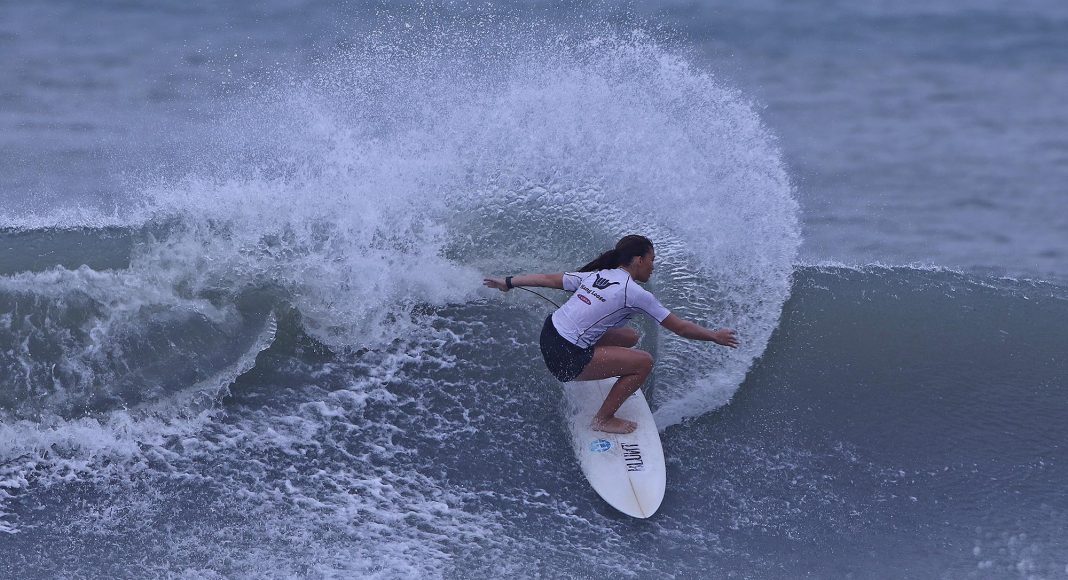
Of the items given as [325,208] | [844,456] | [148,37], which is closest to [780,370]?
[844,456]

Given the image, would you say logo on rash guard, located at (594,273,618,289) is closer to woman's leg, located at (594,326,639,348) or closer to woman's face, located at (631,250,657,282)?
woman's face, located at (631,250,657,282)

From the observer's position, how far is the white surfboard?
5676 mm

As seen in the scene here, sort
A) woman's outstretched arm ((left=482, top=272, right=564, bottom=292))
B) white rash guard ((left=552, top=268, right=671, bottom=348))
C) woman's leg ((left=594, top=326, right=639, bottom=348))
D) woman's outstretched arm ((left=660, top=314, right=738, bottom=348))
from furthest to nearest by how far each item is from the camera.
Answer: woman's leg ((left=594, top=326, right=639, bottom=348)) → woman's outstretched arm ((left=482, top=272, right=564, bottom=292)) → white rash guard ((left=552, top=268, right=671, bottom=348)) → woman's outstretched arm ((left=660, top=314, right=738, bottom=348))

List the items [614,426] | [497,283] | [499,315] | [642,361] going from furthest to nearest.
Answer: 1. [499,315]
2. [497,283]
3. [614,426]
4. [642,361]

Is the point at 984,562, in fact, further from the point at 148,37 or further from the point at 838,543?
the point at 148,37

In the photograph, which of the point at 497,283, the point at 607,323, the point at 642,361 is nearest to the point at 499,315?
the point at 497,283

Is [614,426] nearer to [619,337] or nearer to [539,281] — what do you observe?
[619,337]

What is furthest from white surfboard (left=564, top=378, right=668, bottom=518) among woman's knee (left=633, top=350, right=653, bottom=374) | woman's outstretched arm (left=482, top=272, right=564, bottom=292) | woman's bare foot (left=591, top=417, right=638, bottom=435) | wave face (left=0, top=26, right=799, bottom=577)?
woman's outstretched arm (left=482, top=272, right=564, bottom=292)

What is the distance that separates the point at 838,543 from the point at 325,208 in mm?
4305

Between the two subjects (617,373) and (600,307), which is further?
(617,373)

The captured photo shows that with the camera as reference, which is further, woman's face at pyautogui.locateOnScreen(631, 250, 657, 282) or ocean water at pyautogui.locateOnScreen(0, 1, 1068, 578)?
woman's face at pyautogui.locateOnScreen(631, 250, 657, 282)

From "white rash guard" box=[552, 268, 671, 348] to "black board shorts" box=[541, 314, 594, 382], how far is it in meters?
0.04

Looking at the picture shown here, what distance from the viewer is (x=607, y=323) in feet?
19.5

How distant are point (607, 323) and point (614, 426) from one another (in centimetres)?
64
